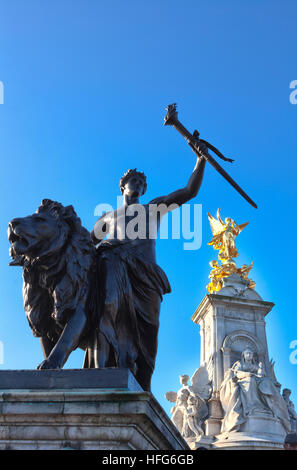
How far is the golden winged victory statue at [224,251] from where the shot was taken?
25.4 meters

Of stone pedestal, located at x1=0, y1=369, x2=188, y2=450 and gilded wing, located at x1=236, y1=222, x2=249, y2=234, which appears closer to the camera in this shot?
stone pedestal, located at x1=0, y1=369, x2=188, y2=450

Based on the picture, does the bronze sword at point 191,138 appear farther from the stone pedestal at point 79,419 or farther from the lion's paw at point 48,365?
the stone pedestal at point 79,419

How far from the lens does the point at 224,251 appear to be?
26.8 meters

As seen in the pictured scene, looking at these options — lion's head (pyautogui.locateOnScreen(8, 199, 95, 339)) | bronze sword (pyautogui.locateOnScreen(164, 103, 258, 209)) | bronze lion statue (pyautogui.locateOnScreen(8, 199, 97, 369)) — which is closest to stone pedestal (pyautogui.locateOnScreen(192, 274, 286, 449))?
bronze sword (pyautogui.locateOnScreen(164, 103, 258, 209))

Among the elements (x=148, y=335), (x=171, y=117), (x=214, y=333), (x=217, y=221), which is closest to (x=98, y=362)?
(x=148, y=335)

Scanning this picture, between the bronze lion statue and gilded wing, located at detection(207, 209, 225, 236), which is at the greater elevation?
gilded wing, located at detection(207, 209, 225, 236)

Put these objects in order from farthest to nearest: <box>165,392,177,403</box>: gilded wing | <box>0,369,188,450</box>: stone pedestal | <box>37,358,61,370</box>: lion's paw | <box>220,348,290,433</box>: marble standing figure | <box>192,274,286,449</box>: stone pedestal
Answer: <box>165,392,177,403</box>: gilded wing, <box>220,348,290,433</box>: marble standing figure, <box>192,274,286,449</box>: stone pedestal, <box>37,358,61,370</box>: lion's paw, <box>0,369,188,450</box>: stone pedestal

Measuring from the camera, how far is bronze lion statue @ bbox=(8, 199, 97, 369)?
4625mm

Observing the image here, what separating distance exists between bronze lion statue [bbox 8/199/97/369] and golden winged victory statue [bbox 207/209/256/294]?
20122mm

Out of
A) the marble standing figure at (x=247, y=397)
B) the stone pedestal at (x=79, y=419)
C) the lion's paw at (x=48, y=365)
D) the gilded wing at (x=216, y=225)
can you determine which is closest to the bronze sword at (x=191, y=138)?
the lion's paw at (x=48, y=365)

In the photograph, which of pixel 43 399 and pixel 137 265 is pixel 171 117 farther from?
pixel 43 399

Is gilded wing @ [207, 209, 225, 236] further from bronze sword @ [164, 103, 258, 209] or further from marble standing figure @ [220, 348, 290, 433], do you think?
bronze sword @ [164, 103, 258, 209]

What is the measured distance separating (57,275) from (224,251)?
2257 cm
